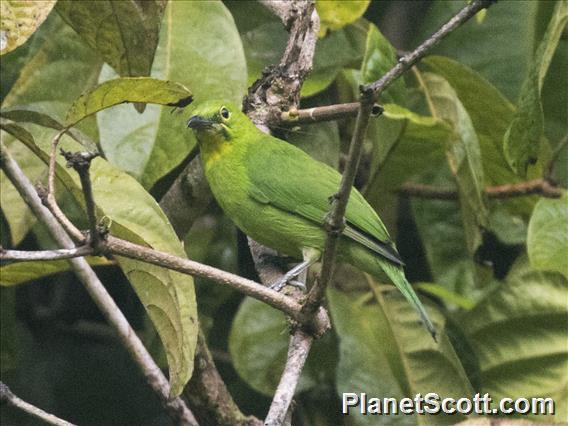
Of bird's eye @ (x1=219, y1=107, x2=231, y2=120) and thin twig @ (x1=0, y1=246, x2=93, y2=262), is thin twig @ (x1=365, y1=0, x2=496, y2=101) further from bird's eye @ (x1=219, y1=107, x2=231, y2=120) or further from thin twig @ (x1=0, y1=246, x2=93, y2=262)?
bird's eye @ (x1=219, y1=107, x2=231, y2=120)

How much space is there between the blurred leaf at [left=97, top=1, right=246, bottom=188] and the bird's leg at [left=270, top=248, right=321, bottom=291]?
1.60ft

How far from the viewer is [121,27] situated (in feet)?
8.84

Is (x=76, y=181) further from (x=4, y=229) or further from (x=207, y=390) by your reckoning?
(x=4, y=229)

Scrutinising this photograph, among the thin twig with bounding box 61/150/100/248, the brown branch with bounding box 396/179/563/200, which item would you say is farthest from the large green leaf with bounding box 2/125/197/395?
the brown branch with bounding box 396/179/563/200

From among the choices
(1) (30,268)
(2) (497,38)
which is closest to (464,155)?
(2) (497,38)

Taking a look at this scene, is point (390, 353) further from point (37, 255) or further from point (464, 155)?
point (37, 255)

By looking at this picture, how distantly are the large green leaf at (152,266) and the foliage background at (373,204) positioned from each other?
367 millimetres

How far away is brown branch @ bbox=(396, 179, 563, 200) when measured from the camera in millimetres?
3383

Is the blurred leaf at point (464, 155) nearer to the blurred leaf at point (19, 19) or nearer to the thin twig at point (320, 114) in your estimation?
the thin twig at point (320, 114)

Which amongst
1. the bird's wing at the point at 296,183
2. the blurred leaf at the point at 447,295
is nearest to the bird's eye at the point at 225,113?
the bird's wing at the point at 296,183

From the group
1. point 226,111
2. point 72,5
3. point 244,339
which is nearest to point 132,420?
point 244,339

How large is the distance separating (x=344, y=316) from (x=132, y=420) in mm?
997

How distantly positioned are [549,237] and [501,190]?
0.67 meters

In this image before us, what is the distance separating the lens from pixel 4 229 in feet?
11.5
